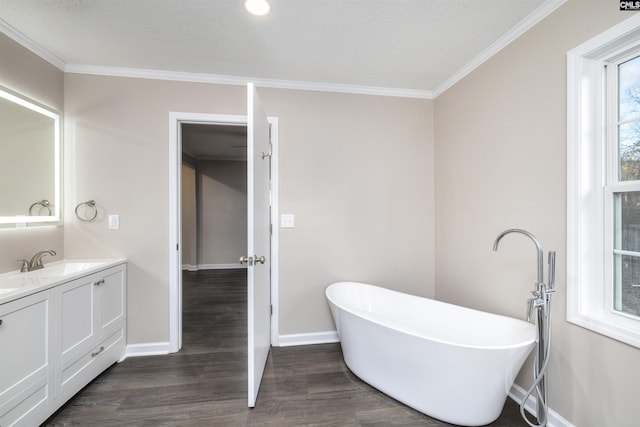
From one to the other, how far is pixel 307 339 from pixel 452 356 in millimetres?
1364

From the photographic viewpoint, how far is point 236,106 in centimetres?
231

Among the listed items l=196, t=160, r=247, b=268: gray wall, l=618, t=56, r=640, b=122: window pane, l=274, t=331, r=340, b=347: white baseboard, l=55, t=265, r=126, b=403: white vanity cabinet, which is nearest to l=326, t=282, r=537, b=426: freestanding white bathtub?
l=274, t=331, r=340, b=347: white baseboard

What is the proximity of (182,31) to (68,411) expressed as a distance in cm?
245

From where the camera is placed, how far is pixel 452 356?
4.56 ft

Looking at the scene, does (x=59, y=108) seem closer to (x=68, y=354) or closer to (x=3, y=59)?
(x=3, y=59)

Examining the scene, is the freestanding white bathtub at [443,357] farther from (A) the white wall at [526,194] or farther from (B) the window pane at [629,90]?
(B) the window pane at [629,90]

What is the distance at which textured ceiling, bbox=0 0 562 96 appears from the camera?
1513 millimetres

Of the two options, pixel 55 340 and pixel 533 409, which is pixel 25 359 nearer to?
pixel 55 340

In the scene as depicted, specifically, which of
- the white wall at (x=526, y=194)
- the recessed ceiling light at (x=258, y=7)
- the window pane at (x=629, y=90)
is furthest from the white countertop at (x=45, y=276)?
the window pane at (x=629, y=90)

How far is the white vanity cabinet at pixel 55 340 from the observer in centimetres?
128

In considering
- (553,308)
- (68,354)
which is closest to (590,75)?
(553,308)

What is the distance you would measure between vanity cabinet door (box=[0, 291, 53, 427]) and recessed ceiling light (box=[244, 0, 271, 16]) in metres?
1.95

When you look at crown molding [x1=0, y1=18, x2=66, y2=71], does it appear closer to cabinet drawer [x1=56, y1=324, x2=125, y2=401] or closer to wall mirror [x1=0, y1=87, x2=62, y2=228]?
wall mirror [x1=0, y1=87, x2=62, y2=228]

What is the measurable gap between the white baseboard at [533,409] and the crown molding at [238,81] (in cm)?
245
